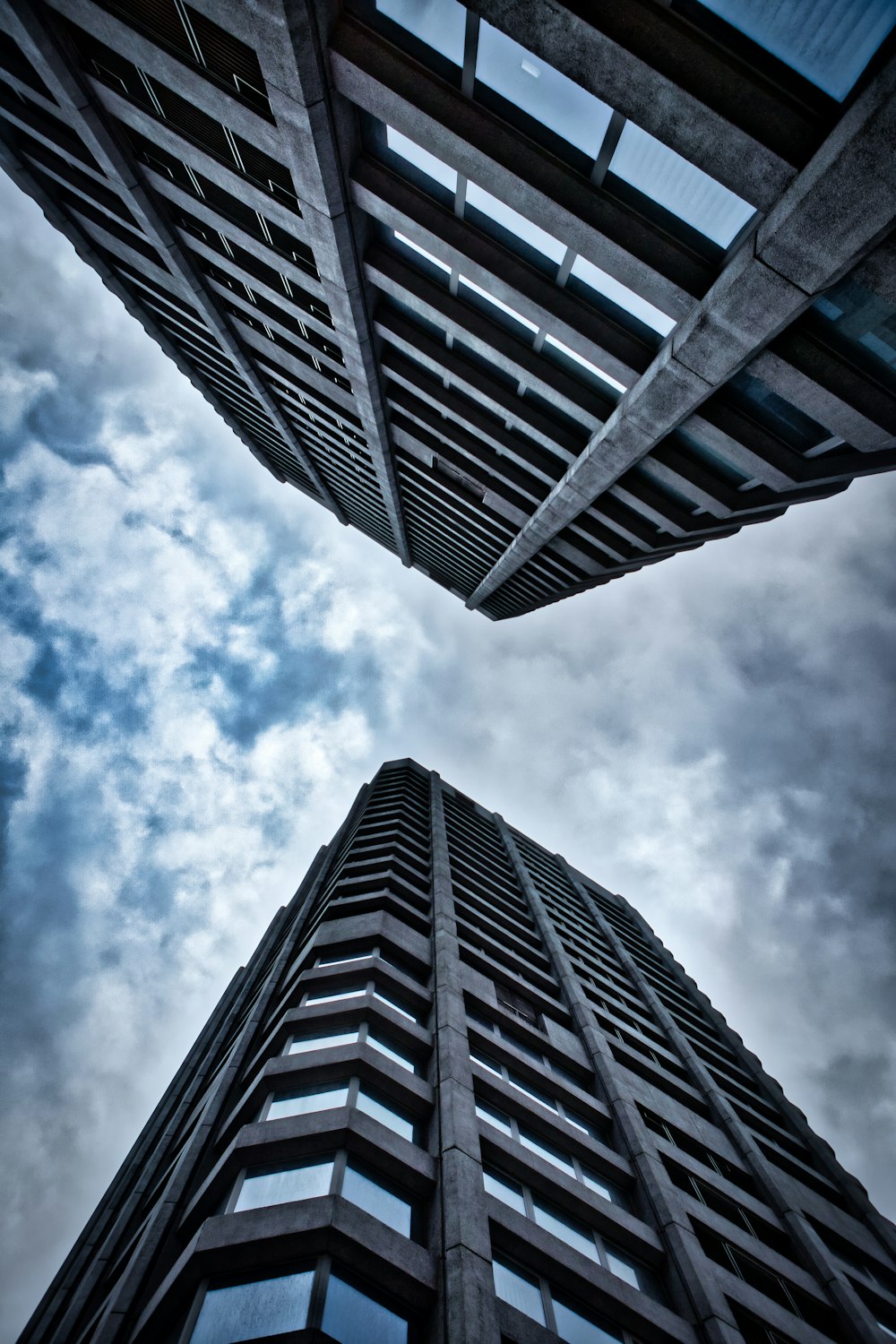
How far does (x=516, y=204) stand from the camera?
9.22 metres

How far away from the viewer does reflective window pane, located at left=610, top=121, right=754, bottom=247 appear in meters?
7.98

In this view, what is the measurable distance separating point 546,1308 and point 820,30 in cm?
1654

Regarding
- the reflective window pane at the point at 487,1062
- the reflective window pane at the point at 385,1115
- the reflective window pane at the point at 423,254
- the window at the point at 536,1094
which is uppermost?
the reflective window pane at the point at 423,254

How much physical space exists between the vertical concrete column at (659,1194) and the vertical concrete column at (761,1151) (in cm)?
465

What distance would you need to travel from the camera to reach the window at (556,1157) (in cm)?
1264

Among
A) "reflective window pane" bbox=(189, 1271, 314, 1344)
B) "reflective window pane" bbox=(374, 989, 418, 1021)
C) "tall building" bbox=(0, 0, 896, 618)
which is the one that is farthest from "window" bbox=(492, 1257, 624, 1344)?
"tall building" bbox=(0, 0, 896, 618)

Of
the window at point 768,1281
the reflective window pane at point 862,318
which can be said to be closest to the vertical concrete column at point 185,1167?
the window at point 768,1281

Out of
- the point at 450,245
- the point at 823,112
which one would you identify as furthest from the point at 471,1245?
the point at 450,245

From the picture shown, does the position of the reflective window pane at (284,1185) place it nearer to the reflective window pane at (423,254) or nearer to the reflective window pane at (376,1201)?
the reflective window pane at (376,1201)

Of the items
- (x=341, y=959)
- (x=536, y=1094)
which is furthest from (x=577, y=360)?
(x=536, y=1094)

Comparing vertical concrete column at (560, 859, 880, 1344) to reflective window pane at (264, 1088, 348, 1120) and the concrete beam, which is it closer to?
reflective window pane at (264, 1088, 348, 1120)

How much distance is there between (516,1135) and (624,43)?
17.6 meters

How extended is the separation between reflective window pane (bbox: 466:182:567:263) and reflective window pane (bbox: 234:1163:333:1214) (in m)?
15.3

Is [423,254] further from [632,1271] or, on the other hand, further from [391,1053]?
[632,1271]
